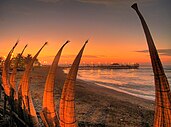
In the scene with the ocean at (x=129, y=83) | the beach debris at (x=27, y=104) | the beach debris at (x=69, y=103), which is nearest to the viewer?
the beach debris at (x=69, y=103)

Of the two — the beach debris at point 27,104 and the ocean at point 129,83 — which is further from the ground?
the beach debris at point 27,104

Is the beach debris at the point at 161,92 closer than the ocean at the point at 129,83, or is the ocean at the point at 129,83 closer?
the beach debris at the point at 161,92

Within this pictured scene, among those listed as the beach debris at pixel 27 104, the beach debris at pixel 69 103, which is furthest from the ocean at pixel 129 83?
the beach debris at pixel 69 103

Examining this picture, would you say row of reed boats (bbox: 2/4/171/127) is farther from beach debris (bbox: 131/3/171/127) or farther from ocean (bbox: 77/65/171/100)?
ocean (bbox: 77/65/171/100)

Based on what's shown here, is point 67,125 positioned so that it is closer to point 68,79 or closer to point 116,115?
point 68,79

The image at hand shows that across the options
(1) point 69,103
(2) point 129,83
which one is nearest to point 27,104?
(1) point 69,103

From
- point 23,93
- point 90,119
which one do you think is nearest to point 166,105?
point 23,93

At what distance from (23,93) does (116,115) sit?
25.0ft

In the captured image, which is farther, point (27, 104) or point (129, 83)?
point (129, 83)

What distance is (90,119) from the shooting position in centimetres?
1084

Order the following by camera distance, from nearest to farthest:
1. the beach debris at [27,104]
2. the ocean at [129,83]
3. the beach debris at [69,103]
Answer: the beach debris at [69,103], the beach debris at [27,104], the ocean at [129,83]

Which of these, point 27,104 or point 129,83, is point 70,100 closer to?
point 27,104

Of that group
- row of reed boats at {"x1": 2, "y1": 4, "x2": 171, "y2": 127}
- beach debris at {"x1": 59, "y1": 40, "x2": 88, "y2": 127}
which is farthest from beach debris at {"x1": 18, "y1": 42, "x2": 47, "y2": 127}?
beach debris at {"x1": 59, "y1": 40, "x2": 88, "y2": 127}

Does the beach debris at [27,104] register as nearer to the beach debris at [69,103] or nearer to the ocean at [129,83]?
the beach debris at [69,103]
